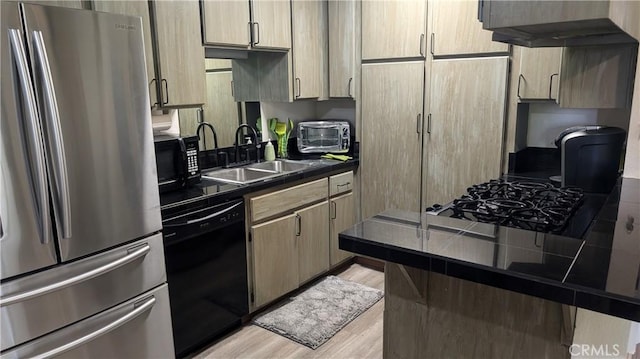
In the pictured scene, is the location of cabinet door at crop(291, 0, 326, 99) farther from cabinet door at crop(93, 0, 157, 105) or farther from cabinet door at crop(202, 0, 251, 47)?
cabinet door at crop(93, 0, 157, 105)

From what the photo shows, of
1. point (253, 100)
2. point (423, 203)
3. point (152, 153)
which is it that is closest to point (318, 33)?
point (253, 100)

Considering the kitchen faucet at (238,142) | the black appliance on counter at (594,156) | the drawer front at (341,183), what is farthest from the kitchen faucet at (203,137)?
the black appliance on counter at (594,156)

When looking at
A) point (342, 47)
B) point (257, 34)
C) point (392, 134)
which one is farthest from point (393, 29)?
point (257, 34)

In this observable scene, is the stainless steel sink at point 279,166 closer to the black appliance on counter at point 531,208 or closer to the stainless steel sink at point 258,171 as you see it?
the stainless steel sink at point 258,171

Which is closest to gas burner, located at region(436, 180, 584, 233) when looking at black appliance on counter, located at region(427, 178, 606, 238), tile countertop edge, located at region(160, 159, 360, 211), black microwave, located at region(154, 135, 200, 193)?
black appliance on counter, located at region(427, 178, 606, 238)

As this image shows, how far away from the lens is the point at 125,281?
1.95 meters

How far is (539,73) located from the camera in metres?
2.69

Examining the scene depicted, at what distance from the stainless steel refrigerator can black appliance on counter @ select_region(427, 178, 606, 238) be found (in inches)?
51.6

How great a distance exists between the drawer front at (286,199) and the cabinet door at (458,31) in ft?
4.18

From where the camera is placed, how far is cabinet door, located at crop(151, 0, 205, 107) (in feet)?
7.77

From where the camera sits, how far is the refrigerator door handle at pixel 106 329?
67.2 inches

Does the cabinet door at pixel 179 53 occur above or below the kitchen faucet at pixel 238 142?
above

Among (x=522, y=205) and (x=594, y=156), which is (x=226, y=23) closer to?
(x=522, y=205)

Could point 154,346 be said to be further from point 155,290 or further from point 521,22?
point 521,22
